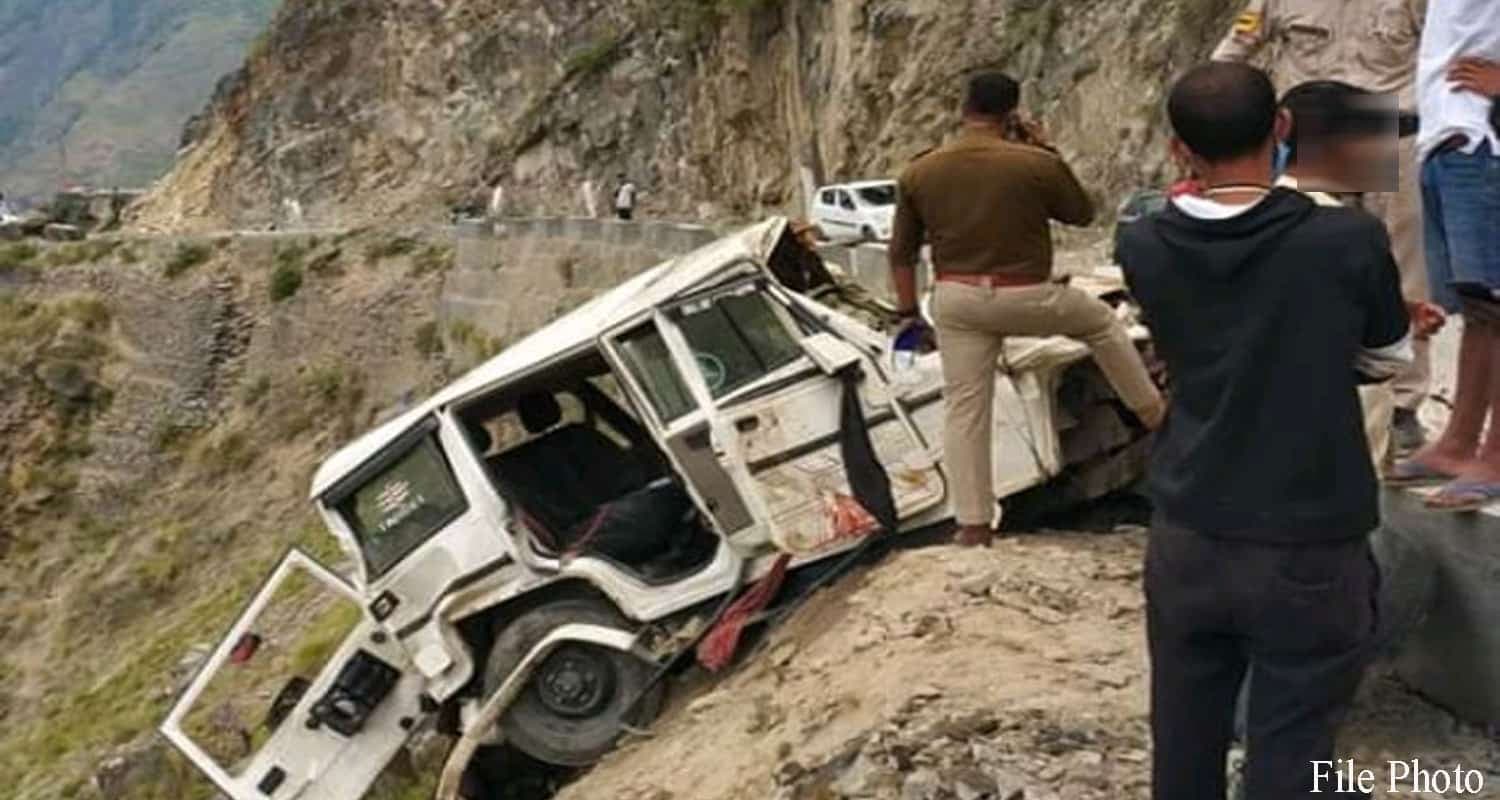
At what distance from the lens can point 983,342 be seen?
24.6ft

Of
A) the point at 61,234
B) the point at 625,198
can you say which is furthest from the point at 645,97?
the point at 61,234

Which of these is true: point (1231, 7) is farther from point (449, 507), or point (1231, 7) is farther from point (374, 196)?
point (374, 196)

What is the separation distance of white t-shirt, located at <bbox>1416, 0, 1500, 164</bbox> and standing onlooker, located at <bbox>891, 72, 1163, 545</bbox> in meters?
2.13

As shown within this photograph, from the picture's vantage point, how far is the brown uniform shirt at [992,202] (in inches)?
288

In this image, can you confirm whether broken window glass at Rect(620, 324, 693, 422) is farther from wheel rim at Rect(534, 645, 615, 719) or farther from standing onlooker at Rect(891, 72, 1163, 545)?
standing onlooker at Rect(891, 72, 1163, 545)

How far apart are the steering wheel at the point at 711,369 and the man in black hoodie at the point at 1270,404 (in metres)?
4.24

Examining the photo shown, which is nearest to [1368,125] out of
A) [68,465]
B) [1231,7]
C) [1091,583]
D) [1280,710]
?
[1280,710]

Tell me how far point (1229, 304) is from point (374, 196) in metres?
37.2

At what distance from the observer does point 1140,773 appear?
17.7 feet

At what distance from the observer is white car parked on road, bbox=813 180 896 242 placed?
24109mm

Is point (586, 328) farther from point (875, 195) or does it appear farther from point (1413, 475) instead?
point (875, 195)

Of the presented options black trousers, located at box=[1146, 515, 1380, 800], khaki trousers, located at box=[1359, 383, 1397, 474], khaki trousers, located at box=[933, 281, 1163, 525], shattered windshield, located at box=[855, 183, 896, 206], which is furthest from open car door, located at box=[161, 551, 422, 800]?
shattered windshield, located at box=[855, 183, 896, 206]

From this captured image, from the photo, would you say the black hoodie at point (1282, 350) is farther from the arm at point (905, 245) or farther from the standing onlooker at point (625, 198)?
the standing onlooker at point (625, 198)

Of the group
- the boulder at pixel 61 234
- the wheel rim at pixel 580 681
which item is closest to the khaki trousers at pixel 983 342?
the wheel rim at pixel 580 681
